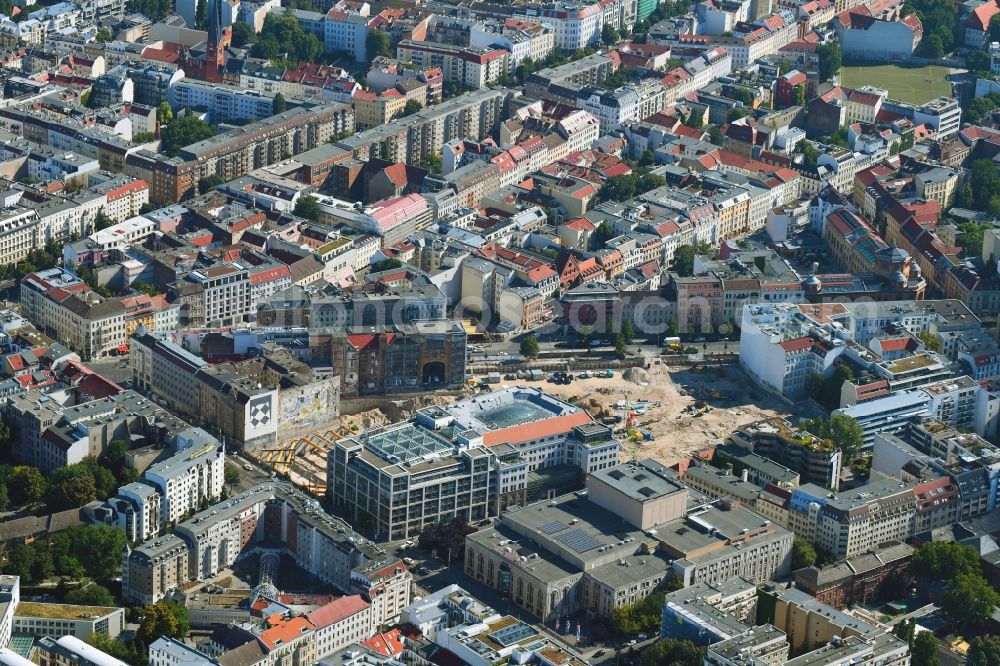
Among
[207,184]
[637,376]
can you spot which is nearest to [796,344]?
[637,376]

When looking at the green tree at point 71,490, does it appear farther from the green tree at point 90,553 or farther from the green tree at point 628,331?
the green tree at point 628,331

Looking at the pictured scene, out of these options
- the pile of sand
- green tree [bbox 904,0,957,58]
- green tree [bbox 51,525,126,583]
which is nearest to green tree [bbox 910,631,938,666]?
the pile of sand

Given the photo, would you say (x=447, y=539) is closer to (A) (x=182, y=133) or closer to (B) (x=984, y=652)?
(B) (x=984, y=652)

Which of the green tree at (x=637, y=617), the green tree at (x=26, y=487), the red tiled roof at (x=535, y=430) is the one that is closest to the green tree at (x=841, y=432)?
the red tiled roof at (x=535, y=430)

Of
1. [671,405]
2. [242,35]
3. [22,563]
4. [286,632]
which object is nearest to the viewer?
[286,632]

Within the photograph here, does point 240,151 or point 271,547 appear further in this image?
point 240,151

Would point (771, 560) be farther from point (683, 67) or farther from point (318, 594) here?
point (683, 67)

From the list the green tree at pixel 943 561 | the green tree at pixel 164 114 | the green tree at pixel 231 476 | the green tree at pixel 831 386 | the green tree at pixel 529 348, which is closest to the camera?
the green tree at pixel 943 561
